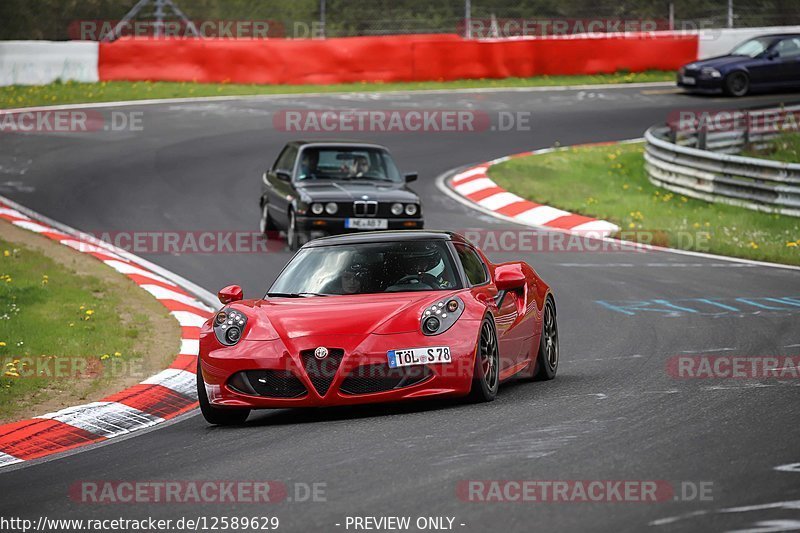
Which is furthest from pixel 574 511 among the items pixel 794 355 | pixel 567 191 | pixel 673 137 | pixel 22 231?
pixel 673 137

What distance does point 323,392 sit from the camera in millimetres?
8188

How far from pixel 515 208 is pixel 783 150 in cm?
671

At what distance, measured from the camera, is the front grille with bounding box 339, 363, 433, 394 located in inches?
322

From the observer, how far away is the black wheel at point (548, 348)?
32.7 ft

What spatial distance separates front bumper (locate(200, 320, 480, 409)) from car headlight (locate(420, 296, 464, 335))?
50mm

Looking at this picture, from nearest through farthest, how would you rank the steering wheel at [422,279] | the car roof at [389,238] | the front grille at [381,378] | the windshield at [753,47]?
the front grille at [381,378], the steering wheel at [422,279], the car roof at [389,238], the windshield at [753,47]

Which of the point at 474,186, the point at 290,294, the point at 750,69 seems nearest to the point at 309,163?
the point at 474,186

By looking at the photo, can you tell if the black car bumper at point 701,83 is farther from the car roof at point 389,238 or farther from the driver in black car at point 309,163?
the car roof at point 389,238

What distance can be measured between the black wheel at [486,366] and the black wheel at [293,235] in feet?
27.7

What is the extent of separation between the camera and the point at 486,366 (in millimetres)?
8680

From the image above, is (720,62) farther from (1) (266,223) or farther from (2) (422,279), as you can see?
(2) (422,279)

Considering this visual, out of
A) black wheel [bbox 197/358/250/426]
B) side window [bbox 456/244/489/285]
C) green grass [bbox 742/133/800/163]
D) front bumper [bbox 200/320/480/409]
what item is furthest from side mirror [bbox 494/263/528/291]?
green grass [bbox 742/133/800/163]

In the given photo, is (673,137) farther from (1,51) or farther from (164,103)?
(1,51)

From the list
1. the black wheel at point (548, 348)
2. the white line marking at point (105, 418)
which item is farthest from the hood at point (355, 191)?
the white line marking at point (105, 418)
